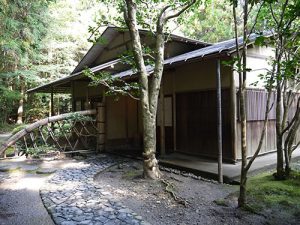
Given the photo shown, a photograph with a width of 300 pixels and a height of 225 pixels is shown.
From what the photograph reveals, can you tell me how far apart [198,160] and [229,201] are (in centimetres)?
294

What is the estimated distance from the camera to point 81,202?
15.7 feet

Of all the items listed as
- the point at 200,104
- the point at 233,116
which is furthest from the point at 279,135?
the point at 200,104

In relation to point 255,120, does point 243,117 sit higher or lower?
→ higher

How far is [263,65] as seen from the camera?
8.12 meters

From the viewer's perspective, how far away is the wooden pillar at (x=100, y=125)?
10133 millimetres

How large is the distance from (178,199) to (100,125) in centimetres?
593

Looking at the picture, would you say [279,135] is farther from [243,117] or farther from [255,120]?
[255,120]

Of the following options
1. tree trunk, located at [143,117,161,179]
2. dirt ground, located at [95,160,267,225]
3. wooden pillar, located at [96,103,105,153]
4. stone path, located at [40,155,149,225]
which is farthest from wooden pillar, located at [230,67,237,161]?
wooden pillar, located at [96,103,105,153]

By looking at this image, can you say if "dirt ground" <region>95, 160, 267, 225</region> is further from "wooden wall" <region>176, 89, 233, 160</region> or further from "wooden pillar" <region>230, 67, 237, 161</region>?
"wooden wall" <region>176, 89, 233, 160</region>

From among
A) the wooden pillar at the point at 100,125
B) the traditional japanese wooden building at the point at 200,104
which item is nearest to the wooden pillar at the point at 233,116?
the traditional japanese wooden building at the point at 200,104

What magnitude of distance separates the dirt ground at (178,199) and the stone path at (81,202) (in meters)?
0.24

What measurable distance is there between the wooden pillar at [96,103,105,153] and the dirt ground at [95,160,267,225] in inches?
129

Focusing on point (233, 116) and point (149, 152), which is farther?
point (233, 116)

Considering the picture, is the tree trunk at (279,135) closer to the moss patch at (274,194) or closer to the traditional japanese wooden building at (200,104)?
the moss patch at (274,194)
